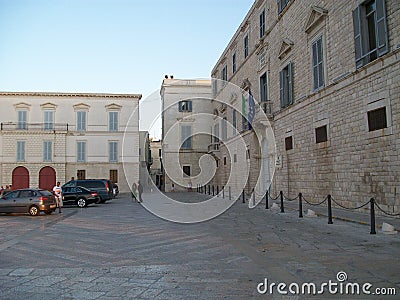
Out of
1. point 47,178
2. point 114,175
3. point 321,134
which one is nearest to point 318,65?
point 321,134

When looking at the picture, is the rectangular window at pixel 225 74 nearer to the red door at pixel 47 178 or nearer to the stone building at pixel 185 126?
the stone building at pixel 185 126

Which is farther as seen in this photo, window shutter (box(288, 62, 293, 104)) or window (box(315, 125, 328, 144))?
window shutter (box(288, 62, 293, 104))

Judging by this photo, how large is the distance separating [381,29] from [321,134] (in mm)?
5635

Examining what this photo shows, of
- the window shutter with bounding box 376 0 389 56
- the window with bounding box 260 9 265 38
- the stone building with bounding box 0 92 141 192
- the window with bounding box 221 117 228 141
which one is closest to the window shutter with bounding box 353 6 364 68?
the window shutter with bounding box 376 0 389 56

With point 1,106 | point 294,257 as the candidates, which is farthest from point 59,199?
point 1,106

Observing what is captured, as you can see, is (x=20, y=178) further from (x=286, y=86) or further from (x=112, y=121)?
(x=286, y=86)

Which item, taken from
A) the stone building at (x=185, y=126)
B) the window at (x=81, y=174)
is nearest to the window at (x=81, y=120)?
the window at (x=81, y=174)

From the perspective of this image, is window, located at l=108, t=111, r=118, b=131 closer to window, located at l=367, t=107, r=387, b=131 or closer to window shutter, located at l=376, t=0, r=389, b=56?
window, located at l=367, t=107, r=387, b=131

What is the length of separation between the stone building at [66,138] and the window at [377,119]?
31.7m

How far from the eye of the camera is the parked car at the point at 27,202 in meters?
17.1

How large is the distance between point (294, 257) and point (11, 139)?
3913cm

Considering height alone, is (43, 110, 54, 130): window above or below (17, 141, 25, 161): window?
above

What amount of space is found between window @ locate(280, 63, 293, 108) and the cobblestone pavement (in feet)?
33.3

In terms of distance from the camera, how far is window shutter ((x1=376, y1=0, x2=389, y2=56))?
38.8 ft
